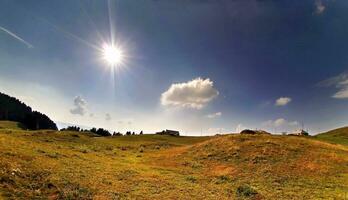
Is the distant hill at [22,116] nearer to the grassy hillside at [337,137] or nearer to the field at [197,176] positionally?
the field at [197,176]

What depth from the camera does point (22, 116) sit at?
18112 cm

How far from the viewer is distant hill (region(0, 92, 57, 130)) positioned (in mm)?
154375

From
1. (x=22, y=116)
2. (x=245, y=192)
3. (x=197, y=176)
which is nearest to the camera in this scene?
(x=245, y=192)

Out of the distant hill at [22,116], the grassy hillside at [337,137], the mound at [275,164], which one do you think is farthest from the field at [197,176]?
the distant hill at [22,116]

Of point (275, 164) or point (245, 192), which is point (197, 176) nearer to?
point (245, 192)

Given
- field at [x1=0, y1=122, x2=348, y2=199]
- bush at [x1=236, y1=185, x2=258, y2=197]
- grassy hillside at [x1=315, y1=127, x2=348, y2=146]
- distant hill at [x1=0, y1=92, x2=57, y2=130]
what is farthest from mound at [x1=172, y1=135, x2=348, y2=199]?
distant hill at [x1=0, y1=92, x2=57, y2=130]

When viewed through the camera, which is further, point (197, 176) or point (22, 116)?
point (22, 116)

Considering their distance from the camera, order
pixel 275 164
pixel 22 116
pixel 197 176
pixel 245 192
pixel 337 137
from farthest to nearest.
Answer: pixel 22 116 → pixel 337 137 → pixel 275 164 → pixel 197 176 → pixel 245 192

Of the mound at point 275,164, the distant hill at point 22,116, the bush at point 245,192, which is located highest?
the distant hill at point 22,116

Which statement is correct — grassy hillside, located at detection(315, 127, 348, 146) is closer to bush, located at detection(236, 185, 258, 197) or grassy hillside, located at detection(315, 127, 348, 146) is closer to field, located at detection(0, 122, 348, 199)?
field, located at detection(0, 122, 348, 199)

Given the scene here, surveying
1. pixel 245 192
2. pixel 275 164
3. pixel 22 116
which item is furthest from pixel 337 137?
pixel 22 116

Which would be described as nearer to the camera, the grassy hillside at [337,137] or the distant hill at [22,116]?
the grassy hillside at [337,137]

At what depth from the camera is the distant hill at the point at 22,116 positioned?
154375 millimetres

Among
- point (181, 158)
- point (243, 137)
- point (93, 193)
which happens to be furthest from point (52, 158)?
point (243, 137)
